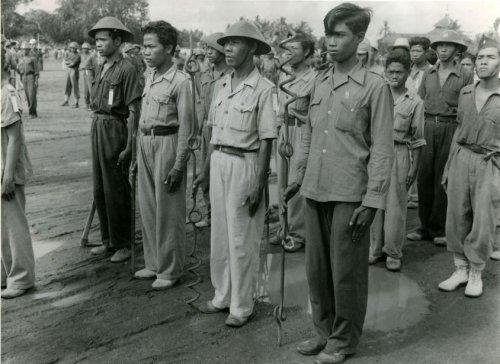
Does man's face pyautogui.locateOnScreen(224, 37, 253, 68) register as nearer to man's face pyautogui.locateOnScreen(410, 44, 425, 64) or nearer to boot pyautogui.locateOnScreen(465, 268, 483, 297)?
boot pyautogui.locateOnScreen(465, 268, 483, 297)

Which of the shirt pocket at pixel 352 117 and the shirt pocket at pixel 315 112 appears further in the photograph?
the shirt pocket at pixel 315 112

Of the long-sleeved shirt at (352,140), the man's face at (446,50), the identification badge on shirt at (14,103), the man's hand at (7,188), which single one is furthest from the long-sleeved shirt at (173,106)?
the man's face at (446,50)

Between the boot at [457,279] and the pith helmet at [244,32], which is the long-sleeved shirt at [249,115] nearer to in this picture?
the pith helmet at [244,32]

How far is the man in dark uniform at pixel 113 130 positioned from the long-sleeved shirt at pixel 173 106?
0.48m

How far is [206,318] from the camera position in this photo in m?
3.93

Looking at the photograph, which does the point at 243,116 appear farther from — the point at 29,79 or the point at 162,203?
the point at 29,79

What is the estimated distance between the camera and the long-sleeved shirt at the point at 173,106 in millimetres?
4336

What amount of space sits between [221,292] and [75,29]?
3870 centimetres

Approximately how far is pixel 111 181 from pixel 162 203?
0.86 m

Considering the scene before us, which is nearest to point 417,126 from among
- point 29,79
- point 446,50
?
point 446,50

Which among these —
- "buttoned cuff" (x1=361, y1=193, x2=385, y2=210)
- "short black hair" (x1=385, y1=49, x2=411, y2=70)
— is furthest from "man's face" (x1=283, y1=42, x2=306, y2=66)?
"buttoned cuff" (x1=361, y1=193, x2=385, y2=210)

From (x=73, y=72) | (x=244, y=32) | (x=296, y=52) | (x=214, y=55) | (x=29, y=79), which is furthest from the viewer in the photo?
(x=73, y=72)

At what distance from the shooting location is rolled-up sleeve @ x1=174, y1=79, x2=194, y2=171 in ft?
14.2

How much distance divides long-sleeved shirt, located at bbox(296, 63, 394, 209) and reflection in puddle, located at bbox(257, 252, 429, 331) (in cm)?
119
